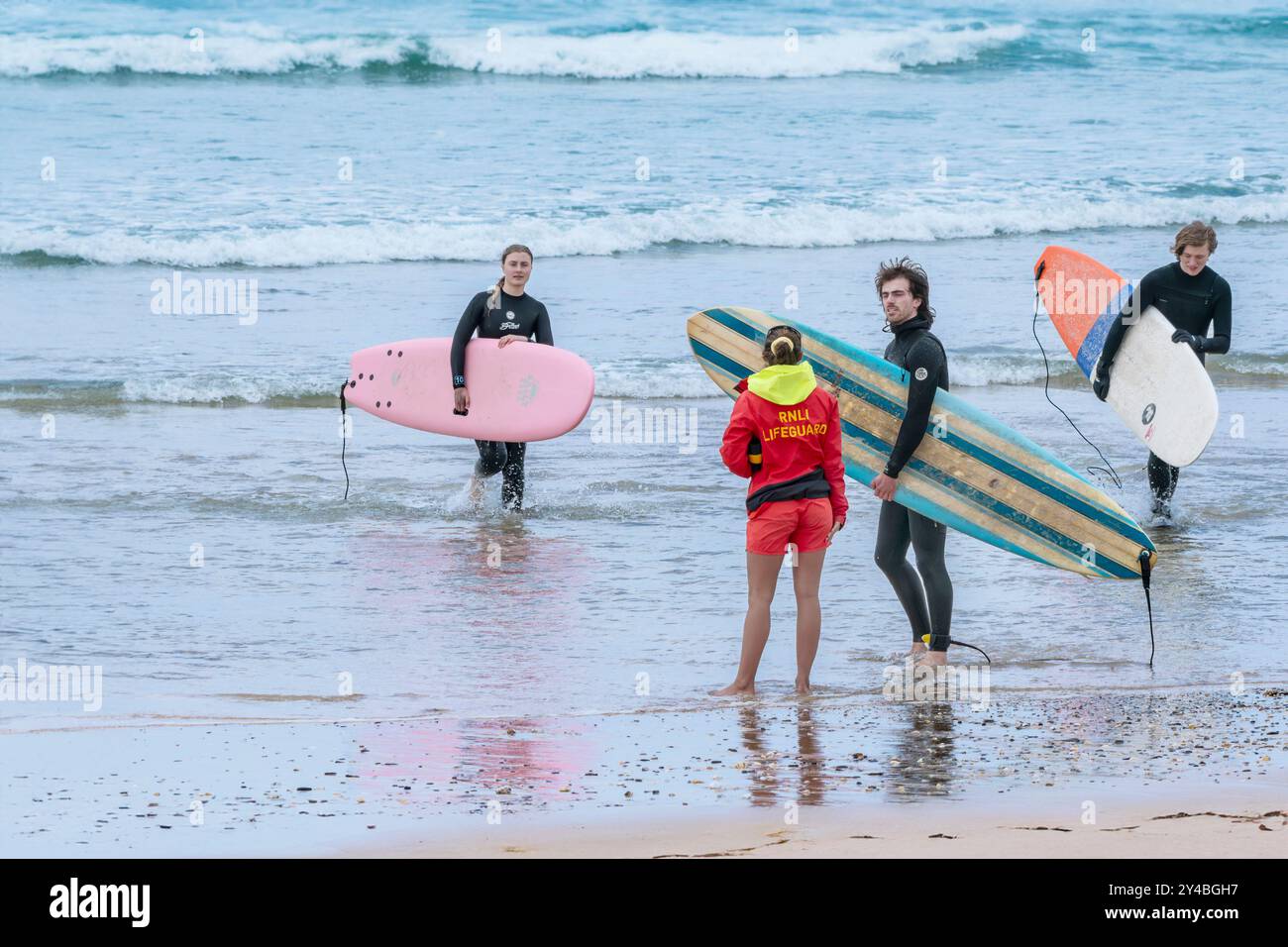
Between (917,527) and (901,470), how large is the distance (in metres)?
0.26

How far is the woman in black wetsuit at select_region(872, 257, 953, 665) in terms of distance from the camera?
5.41 m

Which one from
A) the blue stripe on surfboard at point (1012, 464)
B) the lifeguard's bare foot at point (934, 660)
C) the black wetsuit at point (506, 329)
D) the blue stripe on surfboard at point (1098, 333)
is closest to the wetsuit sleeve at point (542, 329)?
the black wetsuit at point (506, 329)

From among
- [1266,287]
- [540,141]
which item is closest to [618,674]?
[1266,287]

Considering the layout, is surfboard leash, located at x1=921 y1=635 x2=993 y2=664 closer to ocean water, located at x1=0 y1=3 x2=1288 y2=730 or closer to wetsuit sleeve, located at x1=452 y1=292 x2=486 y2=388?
ocean water, located at x1=0 y1=3 x2=1288 y2=730

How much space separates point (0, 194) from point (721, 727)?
674 inches

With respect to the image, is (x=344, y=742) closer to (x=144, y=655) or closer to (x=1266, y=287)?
(x=144, y=655)

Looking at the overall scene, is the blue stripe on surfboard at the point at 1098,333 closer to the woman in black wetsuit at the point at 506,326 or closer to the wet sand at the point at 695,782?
the woman in black wetsuit at the point at 506,326

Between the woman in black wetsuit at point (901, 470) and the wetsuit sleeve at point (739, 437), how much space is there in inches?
22.1

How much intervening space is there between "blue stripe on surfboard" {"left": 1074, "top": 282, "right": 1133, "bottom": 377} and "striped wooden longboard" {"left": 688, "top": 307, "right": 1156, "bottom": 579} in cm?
261

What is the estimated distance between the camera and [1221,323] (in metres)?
7.59

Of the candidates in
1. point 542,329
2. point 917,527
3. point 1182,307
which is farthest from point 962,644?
point 542,329

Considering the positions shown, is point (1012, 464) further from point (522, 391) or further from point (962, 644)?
point (522, 391)

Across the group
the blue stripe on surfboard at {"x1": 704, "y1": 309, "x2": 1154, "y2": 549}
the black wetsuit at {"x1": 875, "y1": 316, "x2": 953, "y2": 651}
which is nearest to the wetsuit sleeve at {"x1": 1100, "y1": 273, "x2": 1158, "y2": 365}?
the blue stripe on surfboard at {"x1": 704, "y1": 309, "x2": 1154, "y2": 549}

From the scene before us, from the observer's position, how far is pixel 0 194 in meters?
19.3
